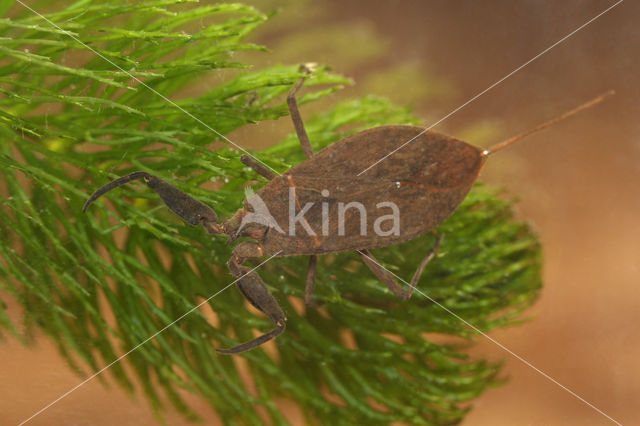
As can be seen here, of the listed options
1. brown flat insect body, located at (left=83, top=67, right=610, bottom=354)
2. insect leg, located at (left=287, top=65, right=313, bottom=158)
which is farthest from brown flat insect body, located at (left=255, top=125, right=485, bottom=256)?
insect leg, located at (left=287, top=65, right=313, bottom=158)

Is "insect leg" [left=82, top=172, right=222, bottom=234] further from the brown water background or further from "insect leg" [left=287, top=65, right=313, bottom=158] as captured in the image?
the brown water background

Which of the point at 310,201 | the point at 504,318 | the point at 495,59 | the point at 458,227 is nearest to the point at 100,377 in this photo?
the point at 310,201

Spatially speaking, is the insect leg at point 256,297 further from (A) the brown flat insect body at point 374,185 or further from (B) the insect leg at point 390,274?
(B) the insect leg at point 390,274

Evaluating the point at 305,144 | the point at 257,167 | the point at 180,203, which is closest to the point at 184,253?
the point at 180,203

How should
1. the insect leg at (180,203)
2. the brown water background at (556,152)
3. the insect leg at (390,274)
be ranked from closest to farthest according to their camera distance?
the insect leg at (180,203), the insect leg at (390,274), the brown water background at (556,152)

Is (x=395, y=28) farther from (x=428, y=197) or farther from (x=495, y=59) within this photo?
(x=428, y=197)

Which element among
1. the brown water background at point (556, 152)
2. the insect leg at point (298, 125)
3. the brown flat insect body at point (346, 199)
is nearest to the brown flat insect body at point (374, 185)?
the brown flat insect body at point (346, 199)

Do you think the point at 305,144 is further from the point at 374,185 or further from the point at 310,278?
the point at 310,278

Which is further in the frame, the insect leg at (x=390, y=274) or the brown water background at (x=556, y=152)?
the brown water background at (x=556, y=152)
